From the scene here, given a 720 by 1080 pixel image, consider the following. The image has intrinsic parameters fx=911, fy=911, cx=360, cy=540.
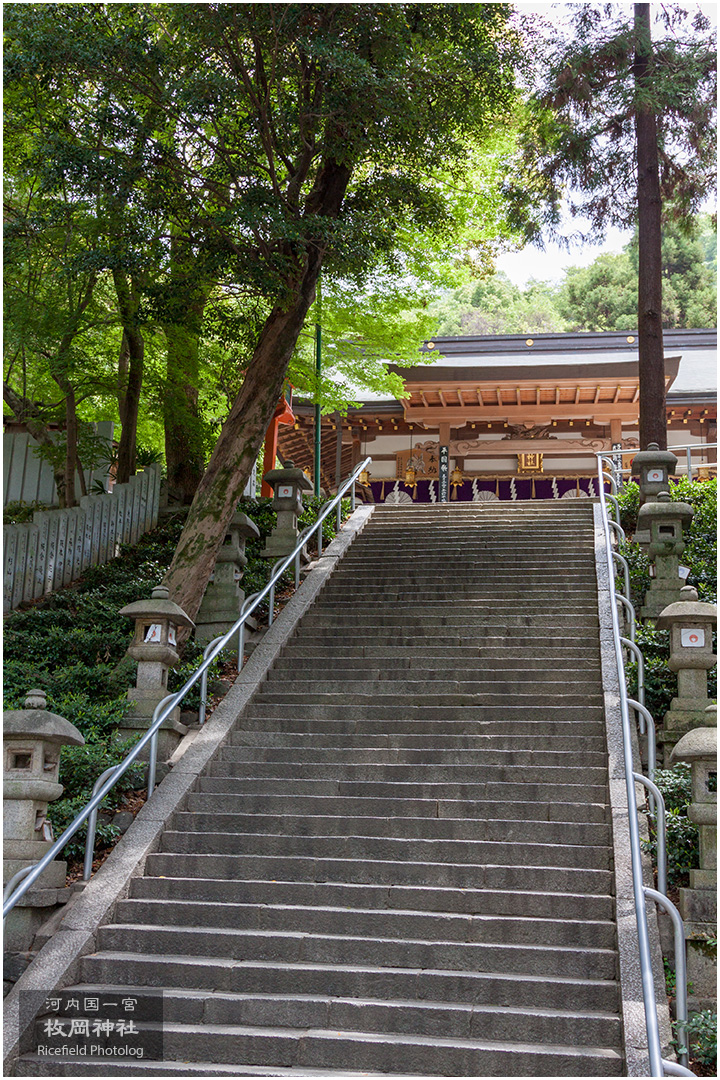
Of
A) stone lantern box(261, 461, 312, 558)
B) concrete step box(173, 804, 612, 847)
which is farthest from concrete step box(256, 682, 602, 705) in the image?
stone lantern box(261, 461, 312, 558)

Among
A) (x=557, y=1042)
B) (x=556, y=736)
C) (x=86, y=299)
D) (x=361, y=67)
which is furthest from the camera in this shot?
(x=86, y=299)

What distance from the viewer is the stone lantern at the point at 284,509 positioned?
11.5m

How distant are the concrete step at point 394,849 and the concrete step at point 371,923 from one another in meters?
0.53

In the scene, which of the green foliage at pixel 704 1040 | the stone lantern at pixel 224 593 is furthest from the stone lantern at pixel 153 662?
the green foliage at pixel 704 1040

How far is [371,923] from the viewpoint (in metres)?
→ 5.56

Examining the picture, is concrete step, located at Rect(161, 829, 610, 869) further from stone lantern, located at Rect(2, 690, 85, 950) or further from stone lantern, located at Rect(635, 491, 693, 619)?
stone lantern, located at Rect(635, 491, 693, 619)

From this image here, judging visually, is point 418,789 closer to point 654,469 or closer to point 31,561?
point 654,469

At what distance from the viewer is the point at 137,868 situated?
20.2ft

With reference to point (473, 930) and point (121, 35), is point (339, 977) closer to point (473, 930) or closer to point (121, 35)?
point (473, 930)

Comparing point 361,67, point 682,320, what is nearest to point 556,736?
point 361,67

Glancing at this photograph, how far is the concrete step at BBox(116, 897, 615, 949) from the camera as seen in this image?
5398 millimetres

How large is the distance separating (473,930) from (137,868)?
90.6 inches

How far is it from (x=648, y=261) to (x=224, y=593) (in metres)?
7.64

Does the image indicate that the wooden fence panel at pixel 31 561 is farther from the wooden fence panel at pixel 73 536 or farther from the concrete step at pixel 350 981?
the concrete step at pixel 350 981
